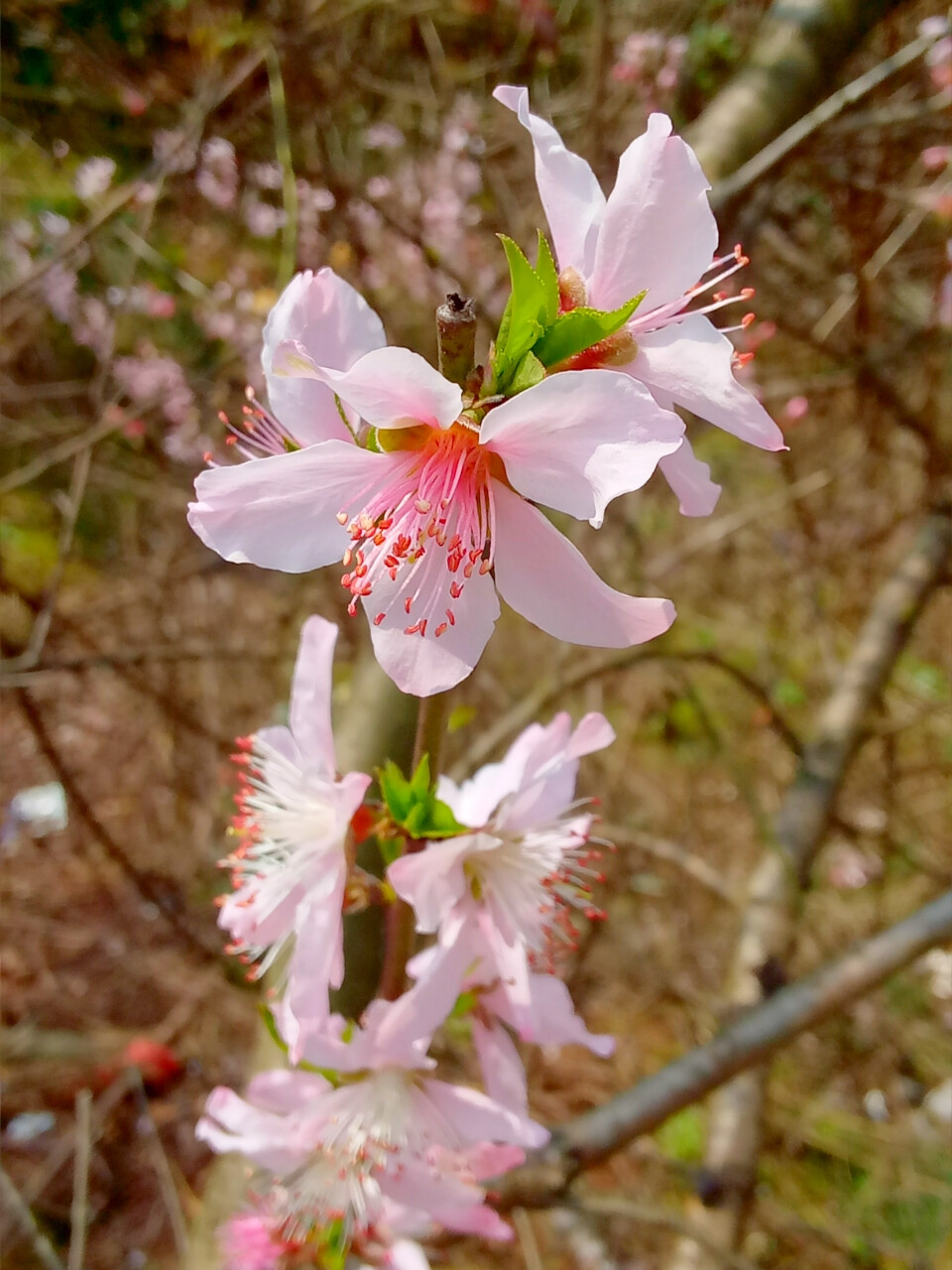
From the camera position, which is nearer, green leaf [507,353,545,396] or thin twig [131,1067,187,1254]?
green leaf [507,353,545,396]

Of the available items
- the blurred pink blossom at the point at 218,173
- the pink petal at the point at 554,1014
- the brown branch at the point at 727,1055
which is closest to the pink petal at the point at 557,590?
the pink petal at the point at 554,1014

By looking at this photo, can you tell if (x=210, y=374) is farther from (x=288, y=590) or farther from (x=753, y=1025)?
(x=753, y=1025)

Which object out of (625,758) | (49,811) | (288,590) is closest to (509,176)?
(288,590)

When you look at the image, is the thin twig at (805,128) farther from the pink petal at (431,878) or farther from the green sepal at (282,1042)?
the green sepal at (282,1042)

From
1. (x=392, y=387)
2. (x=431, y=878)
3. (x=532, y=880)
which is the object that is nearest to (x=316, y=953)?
(x=431, y=878)

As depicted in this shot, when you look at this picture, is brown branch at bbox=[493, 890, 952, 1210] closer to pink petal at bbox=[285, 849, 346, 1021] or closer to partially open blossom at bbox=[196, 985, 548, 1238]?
partially open blossom at bbox=[196, 985, 548, 1238]

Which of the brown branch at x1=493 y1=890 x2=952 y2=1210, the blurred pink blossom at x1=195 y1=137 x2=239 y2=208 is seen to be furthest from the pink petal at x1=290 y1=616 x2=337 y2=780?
the blurred pink blossom at x1=195 y1=137 x2=239 y2=208

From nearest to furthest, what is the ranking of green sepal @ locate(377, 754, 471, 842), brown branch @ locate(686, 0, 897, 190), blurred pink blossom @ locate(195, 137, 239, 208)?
green sepal @ locate(377, 754, 471, 842)
brown branch @ locate(686, 0, 897, 190)
blurred pink blossom @ locate(195, 137, 239, 208)
